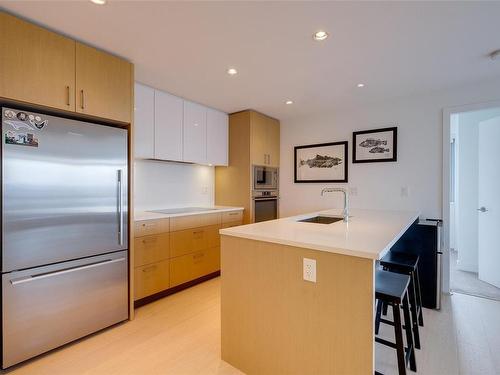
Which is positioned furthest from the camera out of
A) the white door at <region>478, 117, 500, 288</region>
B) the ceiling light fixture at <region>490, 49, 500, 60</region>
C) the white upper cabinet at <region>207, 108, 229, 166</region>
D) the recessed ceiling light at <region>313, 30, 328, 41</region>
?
the white upper cabinet at <region>207, 108, 229, 166</region>

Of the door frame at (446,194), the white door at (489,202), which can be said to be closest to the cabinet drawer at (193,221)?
the door frame at (446,194)

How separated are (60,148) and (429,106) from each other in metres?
3.76

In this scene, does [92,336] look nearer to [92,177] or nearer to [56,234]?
[56,234]

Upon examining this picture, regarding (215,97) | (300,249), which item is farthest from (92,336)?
(215,97)

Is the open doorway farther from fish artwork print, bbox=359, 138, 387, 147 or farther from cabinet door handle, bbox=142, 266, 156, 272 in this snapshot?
cabinet door handle, bbox=142, 266, 156, 272

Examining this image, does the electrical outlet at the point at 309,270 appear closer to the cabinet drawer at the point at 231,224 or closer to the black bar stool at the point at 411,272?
the black bar stool at the point at 411,272

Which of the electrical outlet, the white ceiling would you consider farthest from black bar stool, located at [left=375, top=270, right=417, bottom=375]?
the white ceiling

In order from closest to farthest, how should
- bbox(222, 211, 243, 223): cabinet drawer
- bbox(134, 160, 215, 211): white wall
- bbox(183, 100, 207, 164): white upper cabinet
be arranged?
bbox(134, 160, 215, 211): white wall
bbox(183, 100, 207, 164): white upper cabinet
bbox(222, 211, 243, 223): cabinet drawer

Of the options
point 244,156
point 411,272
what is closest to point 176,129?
point 244,156

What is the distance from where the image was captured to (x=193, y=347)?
75.9 inches

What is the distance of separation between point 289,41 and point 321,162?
2196 mm

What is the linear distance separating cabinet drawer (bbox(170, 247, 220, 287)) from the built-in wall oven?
82 centimetres

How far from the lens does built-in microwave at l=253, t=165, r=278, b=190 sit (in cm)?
375

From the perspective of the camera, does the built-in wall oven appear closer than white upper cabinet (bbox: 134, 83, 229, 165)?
No
